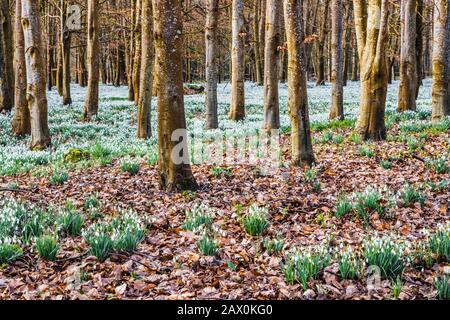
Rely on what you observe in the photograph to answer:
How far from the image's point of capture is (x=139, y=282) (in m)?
4.21

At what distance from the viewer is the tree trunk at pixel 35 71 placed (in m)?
11.1

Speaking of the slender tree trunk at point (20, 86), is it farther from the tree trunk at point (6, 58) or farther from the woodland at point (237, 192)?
the tree trunk at point (6, 58)

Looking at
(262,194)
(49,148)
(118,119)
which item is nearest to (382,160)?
(262,194)

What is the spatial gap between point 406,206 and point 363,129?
4660mm

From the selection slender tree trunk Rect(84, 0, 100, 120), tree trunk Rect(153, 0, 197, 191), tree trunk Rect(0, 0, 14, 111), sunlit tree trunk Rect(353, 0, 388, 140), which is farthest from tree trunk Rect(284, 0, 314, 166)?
tree trunk Rect(0, 0, 14, 111)

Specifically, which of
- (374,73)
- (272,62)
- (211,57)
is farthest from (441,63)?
(211,57)

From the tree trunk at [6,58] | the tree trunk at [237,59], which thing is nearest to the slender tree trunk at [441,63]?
the tree trunk at [237,59]

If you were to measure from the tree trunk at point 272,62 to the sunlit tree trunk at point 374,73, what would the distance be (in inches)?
97.3

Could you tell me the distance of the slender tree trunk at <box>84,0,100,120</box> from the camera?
1748 centimetres

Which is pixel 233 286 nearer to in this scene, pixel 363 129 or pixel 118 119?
pixel 363 129

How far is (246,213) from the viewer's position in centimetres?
629

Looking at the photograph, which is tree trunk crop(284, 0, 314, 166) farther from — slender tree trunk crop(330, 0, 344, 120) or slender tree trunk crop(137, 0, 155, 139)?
slender tree trunk crop(330, 0, 344, 120)

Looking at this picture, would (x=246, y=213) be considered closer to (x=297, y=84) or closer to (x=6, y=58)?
(x=297, y=84)

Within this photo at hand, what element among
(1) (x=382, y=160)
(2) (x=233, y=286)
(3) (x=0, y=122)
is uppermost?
(3) (x=0, y=122)
